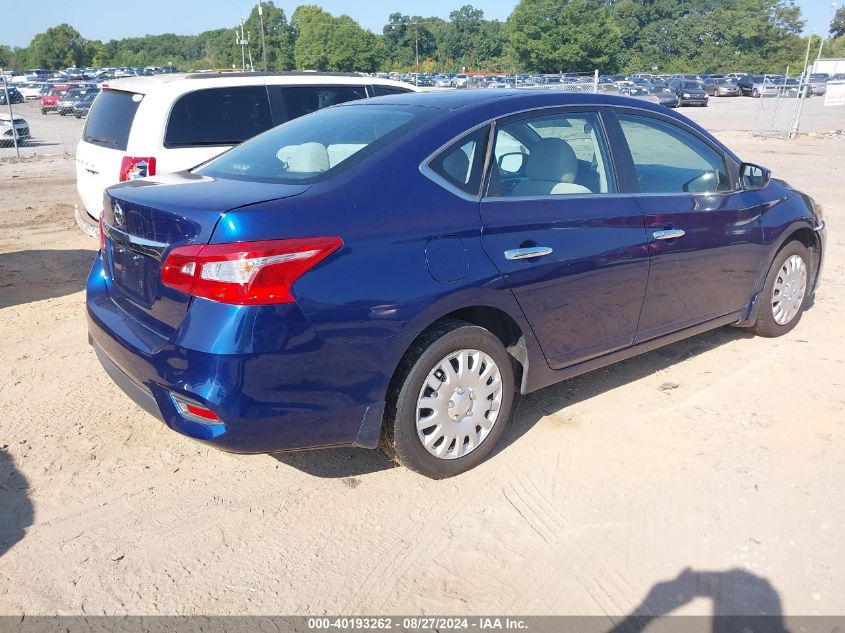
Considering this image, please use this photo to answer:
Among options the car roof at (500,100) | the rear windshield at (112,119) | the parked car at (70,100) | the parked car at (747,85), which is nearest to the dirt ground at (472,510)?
the car roof at (500,100)

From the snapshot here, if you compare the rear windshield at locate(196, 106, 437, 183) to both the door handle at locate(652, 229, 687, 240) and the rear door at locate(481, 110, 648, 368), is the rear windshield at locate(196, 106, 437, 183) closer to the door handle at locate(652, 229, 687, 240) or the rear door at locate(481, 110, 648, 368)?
the rear door at locate(481, 110, 648, 368)

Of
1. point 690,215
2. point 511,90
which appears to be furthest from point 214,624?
point 690,215

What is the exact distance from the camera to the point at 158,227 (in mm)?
2990

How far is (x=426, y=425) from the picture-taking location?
10.9 ft

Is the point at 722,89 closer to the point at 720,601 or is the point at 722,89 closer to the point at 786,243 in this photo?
the point at 786,243

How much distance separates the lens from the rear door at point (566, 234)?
3469mm

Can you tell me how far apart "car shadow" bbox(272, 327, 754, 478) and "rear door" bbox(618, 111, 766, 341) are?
49 centimetres

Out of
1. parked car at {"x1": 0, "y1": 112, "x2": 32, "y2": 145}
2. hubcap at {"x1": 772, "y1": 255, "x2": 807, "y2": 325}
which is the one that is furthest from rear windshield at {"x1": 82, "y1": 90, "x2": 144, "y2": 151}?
parked car at {"x1": 0, "y1": 112, "x2": 32, "y2": 145}

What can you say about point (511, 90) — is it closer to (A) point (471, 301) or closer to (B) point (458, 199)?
(B) point (458, 199)

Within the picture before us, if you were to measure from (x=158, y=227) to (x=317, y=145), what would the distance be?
0.98 m

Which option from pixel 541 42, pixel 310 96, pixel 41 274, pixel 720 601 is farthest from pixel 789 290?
pixel 541 42

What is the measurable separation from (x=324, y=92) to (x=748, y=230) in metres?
4.65

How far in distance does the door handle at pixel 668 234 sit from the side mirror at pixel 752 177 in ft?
2.78

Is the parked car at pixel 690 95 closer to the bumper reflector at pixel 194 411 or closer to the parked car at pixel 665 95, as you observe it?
the parked car at pixel 665 95
